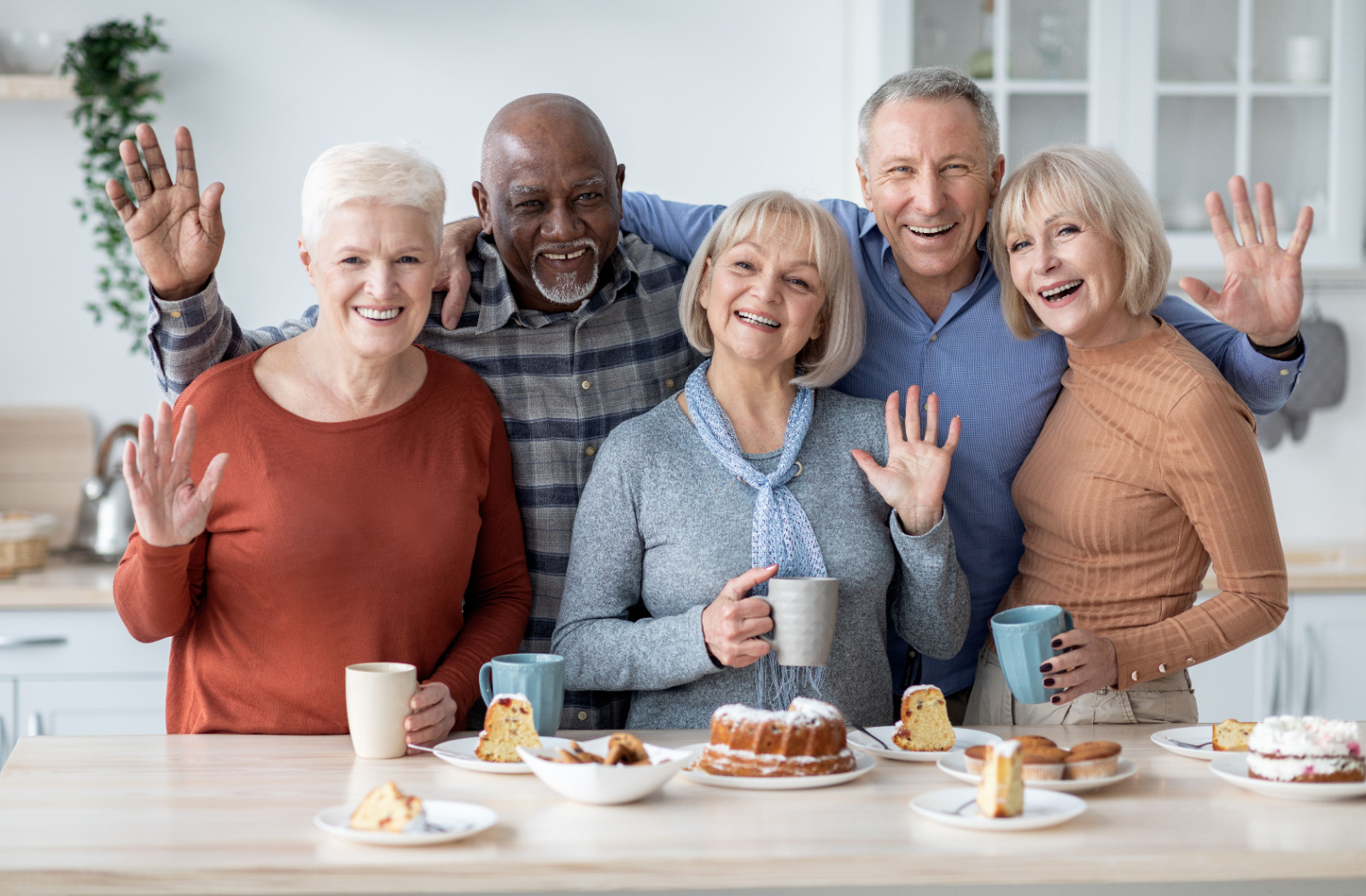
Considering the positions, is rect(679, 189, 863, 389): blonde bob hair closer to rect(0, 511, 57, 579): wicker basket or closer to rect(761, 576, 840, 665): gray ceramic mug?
rect(761, 576, 840, 665): gray ceramic mug

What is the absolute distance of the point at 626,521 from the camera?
166 centimetres

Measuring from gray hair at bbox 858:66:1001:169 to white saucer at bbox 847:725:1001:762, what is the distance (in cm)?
91

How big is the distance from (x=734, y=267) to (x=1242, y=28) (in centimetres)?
218

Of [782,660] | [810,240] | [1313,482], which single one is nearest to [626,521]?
[782,660]

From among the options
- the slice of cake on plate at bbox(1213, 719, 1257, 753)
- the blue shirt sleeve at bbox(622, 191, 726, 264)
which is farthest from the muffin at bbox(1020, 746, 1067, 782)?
the blue shirt sleeve at bbox(622, 191, 726, 264)

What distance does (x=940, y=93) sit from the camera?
72.4 inches

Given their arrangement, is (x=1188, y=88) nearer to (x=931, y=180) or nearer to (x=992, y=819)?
(x=931, y=180)

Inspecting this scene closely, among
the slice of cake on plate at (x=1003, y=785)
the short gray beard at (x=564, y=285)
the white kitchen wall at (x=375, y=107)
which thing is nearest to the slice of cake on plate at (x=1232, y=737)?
the slice of cake on plate at (x=1003, y=785)

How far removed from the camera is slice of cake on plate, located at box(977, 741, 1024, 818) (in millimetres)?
1117

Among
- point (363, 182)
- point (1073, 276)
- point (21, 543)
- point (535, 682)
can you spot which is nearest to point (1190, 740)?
point (1073, 276)

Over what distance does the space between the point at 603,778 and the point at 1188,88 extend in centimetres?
272

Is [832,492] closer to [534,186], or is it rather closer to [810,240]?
[810,240]

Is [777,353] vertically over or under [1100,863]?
over

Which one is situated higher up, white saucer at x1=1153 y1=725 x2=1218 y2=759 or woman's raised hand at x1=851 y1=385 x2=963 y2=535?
woman's raised hand at x1=851 y1=385 x2=963 y2=535
